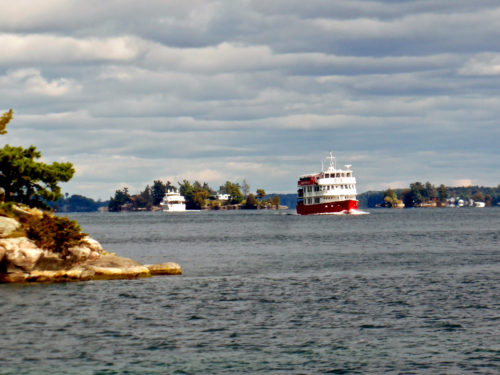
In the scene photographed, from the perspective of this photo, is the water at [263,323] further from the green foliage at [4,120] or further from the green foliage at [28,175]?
the green foliage at [4,120]

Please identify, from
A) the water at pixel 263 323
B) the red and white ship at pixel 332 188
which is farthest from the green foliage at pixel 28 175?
the red and white ship at pixel 332 188

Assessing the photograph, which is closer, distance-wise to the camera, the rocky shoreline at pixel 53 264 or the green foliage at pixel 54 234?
the rocky shoreline at pixel 53 264

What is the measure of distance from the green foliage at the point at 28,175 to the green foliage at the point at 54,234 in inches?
454

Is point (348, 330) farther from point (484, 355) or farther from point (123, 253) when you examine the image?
point (123, 253)

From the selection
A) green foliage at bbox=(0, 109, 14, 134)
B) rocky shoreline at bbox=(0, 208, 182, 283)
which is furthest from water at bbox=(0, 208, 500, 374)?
green foliage at bbox=(0, 109, 14, 134)

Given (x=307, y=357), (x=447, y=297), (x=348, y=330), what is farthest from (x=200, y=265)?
(x=307, y=357)

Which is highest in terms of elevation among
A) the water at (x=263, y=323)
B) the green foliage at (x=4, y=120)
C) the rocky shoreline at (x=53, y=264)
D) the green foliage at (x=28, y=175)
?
the green foliage at (x=4, y=120)

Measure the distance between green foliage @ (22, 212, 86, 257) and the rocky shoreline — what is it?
1.10 ft

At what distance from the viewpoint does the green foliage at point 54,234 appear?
153ft

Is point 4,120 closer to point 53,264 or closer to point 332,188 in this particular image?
point 53,264

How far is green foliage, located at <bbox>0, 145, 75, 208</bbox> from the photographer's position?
58.4 metres

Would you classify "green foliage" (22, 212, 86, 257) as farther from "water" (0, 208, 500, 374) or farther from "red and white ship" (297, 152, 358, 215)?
"red and white ship" (297, 152, 358, 215)

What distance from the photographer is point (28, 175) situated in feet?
195

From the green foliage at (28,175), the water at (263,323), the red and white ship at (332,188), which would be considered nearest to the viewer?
the water at (263,323)
